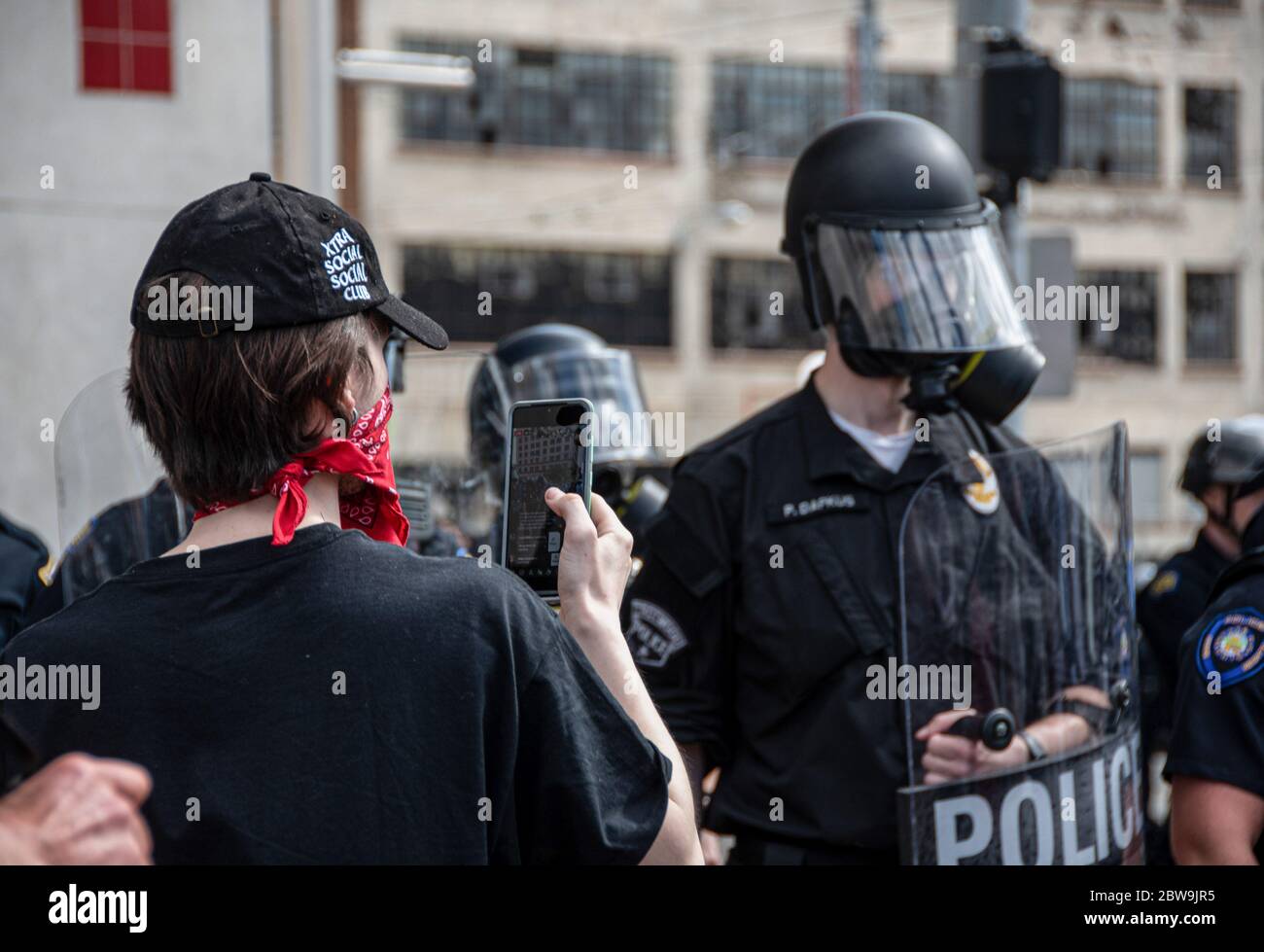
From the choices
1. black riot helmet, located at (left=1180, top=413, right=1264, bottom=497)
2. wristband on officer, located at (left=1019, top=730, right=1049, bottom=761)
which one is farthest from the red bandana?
black riot helmet, located at (left=1180, top=413, right=1264, bottom=497)

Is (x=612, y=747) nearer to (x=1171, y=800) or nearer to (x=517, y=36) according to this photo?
(x=1171, y=800)

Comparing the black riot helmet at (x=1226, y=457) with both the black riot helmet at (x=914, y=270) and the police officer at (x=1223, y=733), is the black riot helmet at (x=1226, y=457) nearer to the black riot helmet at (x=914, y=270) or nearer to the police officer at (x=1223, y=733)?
the black riot helmet at (x=914, y=270)

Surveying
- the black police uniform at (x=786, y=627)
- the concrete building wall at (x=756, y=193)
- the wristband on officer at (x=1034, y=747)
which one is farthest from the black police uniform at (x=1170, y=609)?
the concrete building wall at (x=756, y=193)

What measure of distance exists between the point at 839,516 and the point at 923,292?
20.2 inches

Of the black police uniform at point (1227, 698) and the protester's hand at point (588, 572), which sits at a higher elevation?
the protester's hand at point (588, 572)

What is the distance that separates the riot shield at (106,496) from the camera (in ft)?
10.6

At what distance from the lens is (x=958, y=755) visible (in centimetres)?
278

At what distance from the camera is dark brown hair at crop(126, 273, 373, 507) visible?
166cm

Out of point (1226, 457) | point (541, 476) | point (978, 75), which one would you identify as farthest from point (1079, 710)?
point (978, 75)

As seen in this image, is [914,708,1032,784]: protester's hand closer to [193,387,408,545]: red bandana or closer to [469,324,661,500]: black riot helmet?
[193,387,408,545]: red bandana

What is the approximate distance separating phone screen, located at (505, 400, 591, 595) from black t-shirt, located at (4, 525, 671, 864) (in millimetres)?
369

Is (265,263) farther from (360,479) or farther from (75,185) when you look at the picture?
(75,185)

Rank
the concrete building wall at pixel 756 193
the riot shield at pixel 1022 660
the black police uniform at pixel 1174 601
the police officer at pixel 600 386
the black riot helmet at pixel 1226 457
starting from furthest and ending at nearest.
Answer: the concrete building wall at pixel 756 193 → the black riot helmet at pixel 1226 457 → the black police uniform at pixel 1174 601 → the police officer at pixel 600 386 → the riot shield at pixel 1022 660

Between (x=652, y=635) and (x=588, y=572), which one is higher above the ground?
(x=588, y=572)
